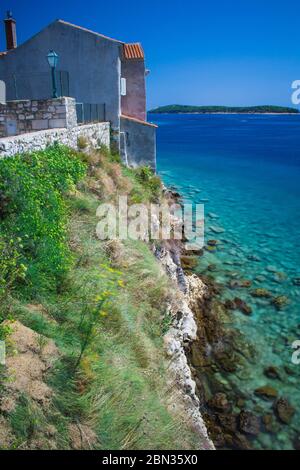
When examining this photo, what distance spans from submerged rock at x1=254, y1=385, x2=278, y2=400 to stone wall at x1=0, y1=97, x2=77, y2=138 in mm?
10403

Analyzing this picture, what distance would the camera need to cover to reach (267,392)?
8656 millimetres

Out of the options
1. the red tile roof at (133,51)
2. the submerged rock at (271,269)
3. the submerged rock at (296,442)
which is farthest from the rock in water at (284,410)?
the red tile roof at (133,51)

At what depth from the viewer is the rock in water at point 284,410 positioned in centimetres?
804

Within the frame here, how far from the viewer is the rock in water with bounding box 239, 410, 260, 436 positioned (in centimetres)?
773

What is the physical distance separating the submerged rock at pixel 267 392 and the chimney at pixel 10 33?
1943 centimetres

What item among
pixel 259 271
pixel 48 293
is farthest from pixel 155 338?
pixel 259 271

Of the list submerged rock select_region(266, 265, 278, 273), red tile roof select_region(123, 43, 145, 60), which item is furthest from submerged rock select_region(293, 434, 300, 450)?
red tile roof select_region(123, 43, 145, 60)

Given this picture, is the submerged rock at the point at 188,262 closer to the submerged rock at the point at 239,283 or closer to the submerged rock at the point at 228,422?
the submerged rock at the point at 239,283

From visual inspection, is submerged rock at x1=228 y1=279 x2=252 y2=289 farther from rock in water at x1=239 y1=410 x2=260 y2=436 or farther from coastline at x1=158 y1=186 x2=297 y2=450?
rock in water at x1=239 y1=410 x2=260 y2=436

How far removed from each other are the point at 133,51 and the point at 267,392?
17.3 m

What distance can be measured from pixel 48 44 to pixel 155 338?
16.0 meters

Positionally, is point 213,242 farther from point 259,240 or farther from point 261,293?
point 261,293
